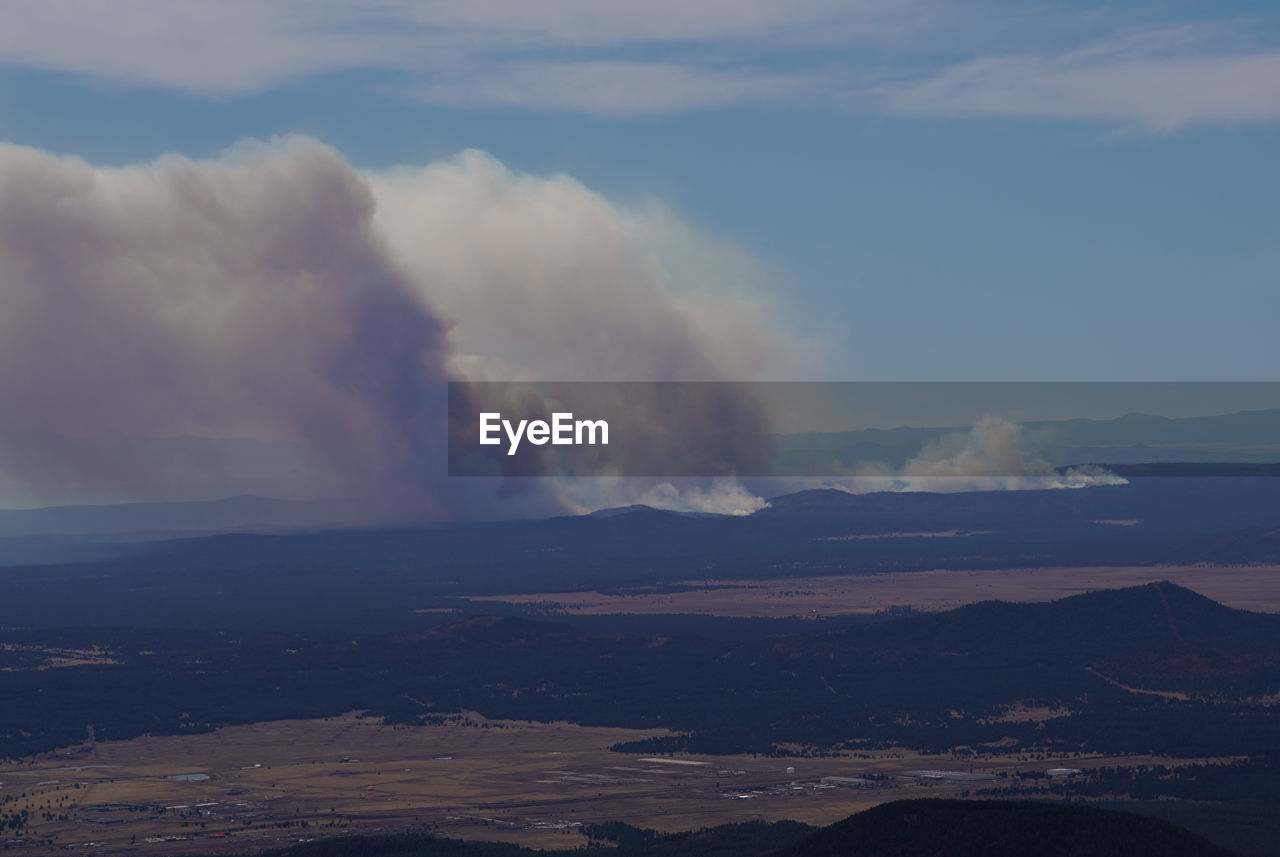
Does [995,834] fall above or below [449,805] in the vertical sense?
above

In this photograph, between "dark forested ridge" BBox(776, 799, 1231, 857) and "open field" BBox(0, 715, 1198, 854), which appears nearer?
"dark forested ridge" BBox(776, 799, 1231, 857)

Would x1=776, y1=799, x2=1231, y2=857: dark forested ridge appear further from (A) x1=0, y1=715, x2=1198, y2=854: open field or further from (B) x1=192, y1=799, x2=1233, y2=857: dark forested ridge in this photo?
(A) x1=0, y1=715, x2=1198, y2=854: open field

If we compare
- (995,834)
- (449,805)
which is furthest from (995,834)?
(449,805)

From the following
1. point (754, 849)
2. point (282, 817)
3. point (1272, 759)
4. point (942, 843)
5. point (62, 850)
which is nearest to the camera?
point (942, 843)

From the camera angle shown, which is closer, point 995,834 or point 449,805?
point 995,834

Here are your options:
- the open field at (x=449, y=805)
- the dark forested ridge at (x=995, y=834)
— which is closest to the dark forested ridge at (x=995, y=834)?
the dark forested ridge at (x=995, y=834)

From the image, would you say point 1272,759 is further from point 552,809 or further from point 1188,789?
point 552,809

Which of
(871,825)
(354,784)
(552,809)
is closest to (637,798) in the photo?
(552,809)

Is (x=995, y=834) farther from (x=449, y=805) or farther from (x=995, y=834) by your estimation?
(x=449, y=805)

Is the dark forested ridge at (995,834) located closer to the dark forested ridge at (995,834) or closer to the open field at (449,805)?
the dark forested ridge at (995,834)

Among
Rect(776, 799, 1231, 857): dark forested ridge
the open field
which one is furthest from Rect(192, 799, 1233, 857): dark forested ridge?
the open field

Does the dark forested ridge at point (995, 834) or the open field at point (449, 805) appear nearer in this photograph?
the dark forested ridge at point (995, 834)
